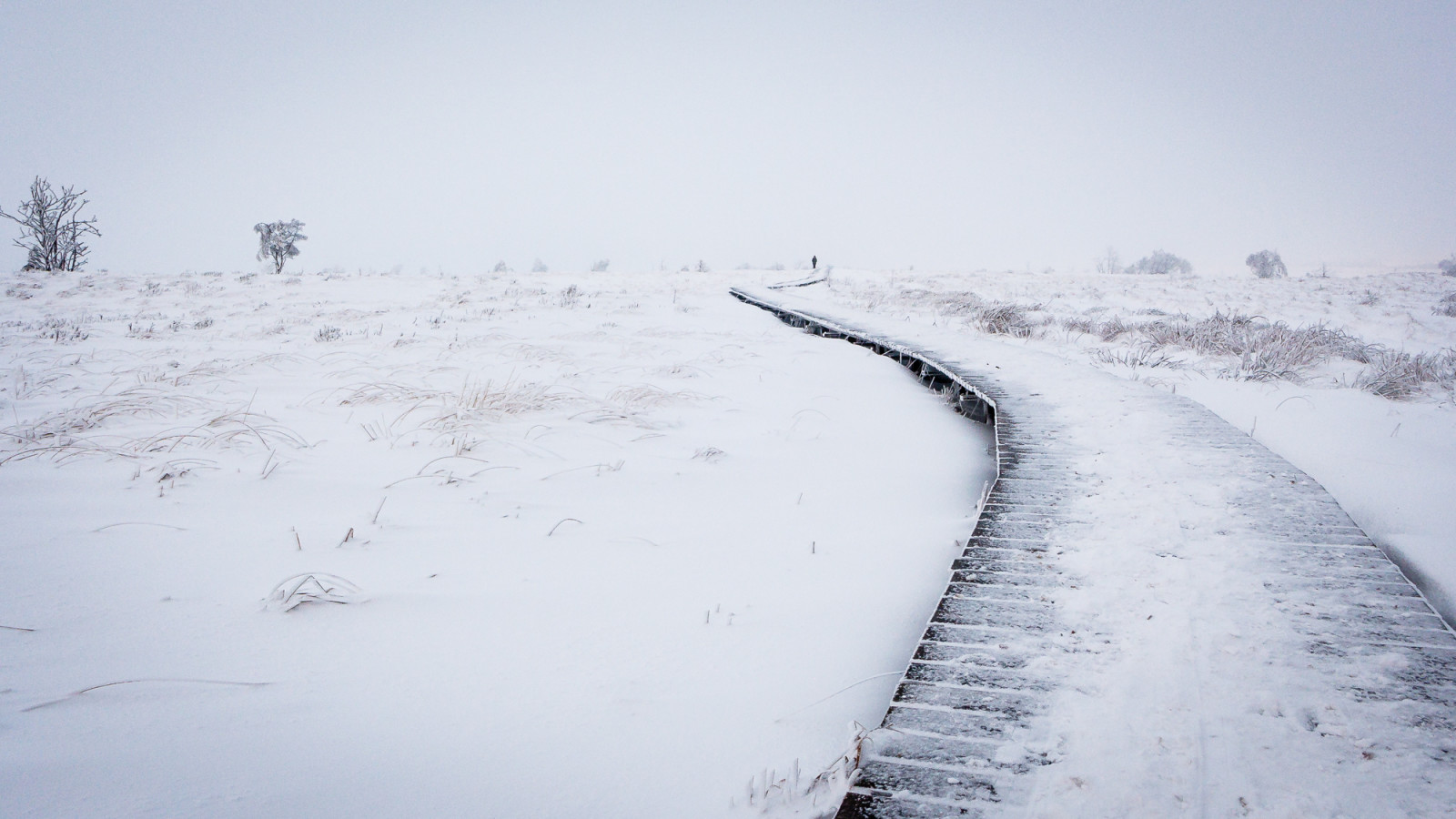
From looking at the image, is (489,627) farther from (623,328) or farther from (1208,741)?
(623,328)

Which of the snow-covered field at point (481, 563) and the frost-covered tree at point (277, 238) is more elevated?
the frost-covered tree at point (277, 238)

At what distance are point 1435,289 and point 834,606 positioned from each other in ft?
103

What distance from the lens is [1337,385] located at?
6.14 m

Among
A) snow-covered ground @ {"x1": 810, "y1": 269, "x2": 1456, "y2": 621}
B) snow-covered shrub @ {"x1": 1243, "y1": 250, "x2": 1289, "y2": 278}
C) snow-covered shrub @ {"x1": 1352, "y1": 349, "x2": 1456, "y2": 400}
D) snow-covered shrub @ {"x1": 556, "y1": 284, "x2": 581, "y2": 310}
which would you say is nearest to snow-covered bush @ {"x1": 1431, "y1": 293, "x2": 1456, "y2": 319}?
snow-covered ground @ {"x1": 810, "y1": 269, "x2": 1456, "y2": 621}

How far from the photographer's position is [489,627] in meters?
1.93

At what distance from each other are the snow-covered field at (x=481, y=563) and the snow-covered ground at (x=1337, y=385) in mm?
42

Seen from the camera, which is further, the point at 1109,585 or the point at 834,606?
the point at 834,606

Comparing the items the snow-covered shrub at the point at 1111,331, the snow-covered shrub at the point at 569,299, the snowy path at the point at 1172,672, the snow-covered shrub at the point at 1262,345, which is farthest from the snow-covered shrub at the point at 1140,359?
the snow-covered shrub at the point at 569,299

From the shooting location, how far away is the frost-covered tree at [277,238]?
33281 millimetres

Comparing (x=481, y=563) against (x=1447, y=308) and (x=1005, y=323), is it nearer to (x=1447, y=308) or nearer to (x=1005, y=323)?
(x=1005, y=323)

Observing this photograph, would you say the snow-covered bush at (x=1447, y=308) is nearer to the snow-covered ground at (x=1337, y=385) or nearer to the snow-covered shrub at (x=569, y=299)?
the snow-covered ground at (x=1337, y=385)

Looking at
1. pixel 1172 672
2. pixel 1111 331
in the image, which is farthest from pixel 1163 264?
pixel 1172 672

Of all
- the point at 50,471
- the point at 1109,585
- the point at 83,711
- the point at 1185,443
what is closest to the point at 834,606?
the point at 1109,585

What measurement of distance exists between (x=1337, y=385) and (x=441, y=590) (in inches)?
326
